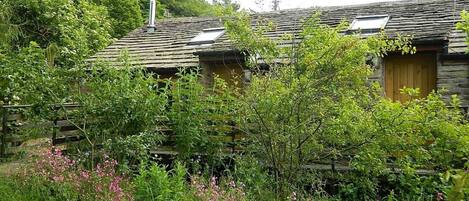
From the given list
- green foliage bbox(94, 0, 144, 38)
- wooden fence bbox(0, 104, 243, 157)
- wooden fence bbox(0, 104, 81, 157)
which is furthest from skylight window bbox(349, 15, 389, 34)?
green foliage bbox(94, 0, 144, 38)

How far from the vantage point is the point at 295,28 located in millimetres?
11273

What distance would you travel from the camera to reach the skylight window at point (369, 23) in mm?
10531

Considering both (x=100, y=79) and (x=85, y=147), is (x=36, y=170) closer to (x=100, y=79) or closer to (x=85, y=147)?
(x=85, y=147)

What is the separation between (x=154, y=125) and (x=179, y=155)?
0.64 metres

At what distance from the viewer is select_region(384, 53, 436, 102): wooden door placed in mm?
9562

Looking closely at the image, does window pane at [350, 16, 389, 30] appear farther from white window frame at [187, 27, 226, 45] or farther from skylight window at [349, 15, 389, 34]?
white window frame at [187, 27, 226, 45]

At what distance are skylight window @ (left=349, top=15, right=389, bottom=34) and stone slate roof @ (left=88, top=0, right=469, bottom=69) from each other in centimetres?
20

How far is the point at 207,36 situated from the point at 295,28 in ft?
10.2

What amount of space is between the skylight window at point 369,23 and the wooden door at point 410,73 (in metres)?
1.05

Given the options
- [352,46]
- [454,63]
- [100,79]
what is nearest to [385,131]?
[352,46]

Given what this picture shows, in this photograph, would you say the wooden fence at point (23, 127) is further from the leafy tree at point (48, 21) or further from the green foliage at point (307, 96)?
the leafy tree at point (48, 21)

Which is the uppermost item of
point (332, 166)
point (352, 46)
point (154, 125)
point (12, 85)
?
point (352, 46)

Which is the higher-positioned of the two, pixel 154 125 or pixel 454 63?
pixel 454 63

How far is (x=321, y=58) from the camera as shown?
5062mm
